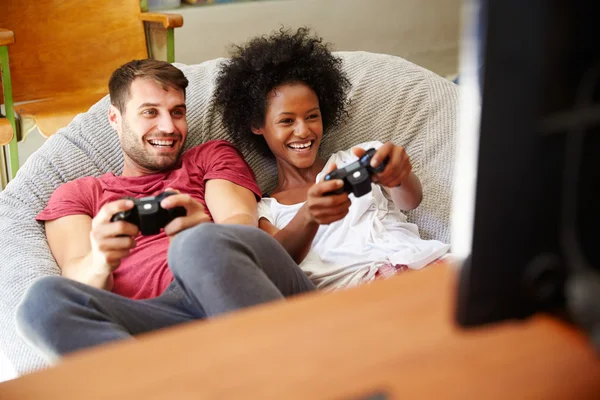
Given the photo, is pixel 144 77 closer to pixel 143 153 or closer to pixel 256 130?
pixel 143 153

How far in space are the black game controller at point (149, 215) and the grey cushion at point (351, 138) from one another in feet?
1.44

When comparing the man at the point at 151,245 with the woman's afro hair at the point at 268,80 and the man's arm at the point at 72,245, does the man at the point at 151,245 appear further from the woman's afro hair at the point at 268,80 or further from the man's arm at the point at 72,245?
the woman's afro hair at the point at 268,80

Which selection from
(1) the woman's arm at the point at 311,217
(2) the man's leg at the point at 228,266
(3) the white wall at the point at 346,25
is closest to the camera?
(2) the man's leg at the point at 228,266

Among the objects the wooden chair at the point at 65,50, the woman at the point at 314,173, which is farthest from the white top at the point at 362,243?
the wooden chair at the point at 65,50

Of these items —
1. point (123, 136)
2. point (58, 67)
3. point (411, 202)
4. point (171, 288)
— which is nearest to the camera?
point (171, 288)

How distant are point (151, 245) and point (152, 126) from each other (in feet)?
0.98

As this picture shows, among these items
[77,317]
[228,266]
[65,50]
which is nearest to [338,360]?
[228,266]

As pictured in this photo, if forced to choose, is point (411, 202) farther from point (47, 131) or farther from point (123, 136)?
point (47, 131)

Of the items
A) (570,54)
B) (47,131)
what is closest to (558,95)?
(570,54)

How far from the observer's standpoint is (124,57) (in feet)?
9.44

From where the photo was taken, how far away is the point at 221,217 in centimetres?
152

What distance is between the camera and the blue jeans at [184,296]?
1.02 m

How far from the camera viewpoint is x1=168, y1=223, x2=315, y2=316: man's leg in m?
1.01

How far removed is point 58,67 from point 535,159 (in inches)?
100
